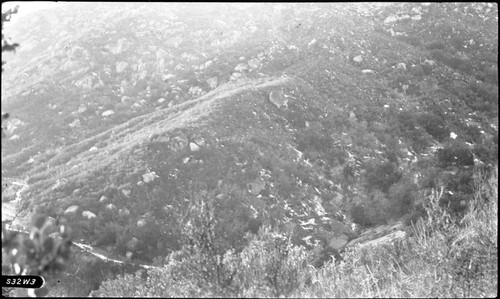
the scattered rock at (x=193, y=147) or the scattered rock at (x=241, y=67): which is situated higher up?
the scattered rock at (x=193, y=147)

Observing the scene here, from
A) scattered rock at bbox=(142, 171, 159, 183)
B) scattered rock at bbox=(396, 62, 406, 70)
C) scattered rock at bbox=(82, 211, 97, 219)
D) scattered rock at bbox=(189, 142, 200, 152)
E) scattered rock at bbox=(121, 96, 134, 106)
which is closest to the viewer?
scattered rock at bbox=(82, 211, 97, 219)

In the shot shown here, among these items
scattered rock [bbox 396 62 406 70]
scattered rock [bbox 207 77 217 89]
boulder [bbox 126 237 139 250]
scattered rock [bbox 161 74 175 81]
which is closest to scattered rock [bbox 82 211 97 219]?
boulder [bbox 126 237 139 250]

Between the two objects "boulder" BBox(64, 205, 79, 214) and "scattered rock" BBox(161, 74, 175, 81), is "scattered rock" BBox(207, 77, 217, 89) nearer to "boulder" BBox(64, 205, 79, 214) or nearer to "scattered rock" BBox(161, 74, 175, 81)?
"scattered rock" BBox(161, 74, 175, 81)

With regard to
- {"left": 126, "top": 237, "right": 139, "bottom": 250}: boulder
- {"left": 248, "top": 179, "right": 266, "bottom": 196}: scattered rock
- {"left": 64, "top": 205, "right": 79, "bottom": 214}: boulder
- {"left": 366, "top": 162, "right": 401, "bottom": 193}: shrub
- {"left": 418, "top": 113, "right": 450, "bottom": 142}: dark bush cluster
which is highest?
{"left": 64, "top": 205, "right": 79, "bottom": 214}: boulder

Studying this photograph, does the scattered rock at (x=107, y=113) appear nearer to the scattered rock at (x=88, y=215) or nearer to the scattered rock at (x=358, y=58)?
the scattered rock at (x=88, y=215)

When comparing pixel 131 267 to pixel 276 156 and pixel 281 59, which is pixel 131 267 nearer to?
pixel 276 156

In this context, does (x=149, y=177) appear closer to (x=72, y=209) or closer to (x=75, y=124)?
(x=72, y=209)

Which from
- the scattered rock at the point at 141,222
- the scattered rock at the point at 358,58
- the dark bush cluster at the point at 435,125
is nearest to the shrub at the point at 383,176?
the dark bush cluster at the point at 435,125

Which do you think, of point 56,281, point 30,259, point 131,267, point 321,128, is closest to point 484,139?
point 321,128
